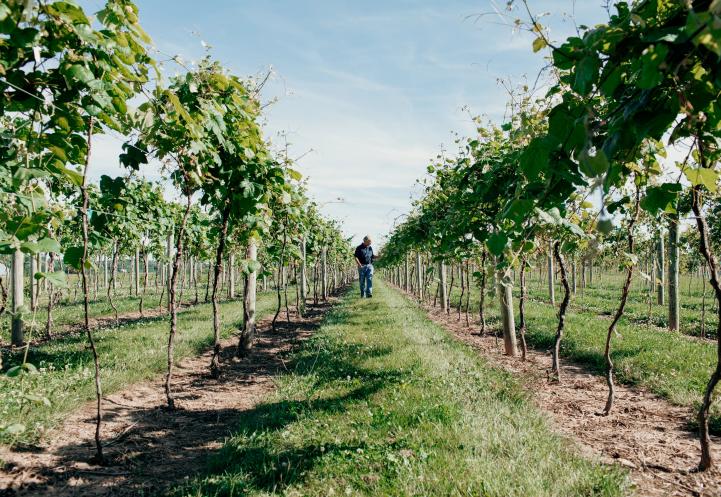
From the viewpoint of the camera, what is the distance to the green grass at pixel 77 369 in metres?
4.61

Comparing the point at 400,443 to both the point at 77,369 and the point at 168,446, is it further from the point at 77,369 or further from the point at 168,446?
the point at 77,369

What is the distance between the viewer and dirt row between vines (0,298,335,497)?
11.8 ft

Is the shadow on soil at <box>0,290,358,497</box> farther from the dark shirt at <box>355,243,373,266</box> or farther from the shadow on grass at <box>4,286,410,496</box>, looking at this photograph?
the dark shirt at <box>355,243,373,266</box>

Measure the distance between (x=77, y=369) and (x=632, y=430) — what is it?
25.1 feet

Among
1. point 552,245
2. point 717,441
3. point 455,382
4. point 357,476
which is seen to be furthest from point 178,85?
point 717,441

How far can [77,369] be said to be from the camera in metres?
6.69

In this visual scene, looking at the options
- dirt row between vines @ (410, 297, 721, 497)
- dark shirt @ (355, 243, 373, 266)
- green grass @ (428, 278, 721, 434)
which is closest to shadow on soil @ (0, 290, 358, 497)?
dirt row between vines @ (410, 297, 721, 497)

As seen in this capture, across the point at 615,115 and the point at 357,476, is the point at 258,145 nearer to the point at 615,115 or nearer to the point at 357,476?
the point at 357,476

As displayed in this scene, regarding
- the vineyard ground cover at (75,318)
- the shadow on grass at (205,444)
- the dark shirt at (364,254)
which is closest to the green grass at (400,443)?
the shadow on grass at (205,444)

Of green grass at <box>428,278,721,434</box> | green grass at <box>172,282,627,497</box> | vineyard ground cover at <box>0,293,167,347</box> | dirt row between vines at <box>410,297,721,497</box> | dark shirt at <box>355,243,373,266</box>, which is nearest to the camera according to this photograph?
green grass at <box>172,282,627,497</box>

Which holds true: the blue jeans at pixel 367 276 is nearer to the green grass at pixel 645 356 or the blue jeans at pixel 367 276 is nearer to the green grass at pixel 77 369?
the green grass at pixel 645 356

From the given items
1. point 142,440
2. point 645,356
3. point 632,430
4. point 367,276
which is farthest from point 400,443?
point 367,276

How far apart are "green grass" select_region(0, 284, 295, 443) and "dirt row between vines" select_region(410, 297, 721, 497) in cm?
448

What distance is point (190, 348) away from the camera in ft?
29.5
